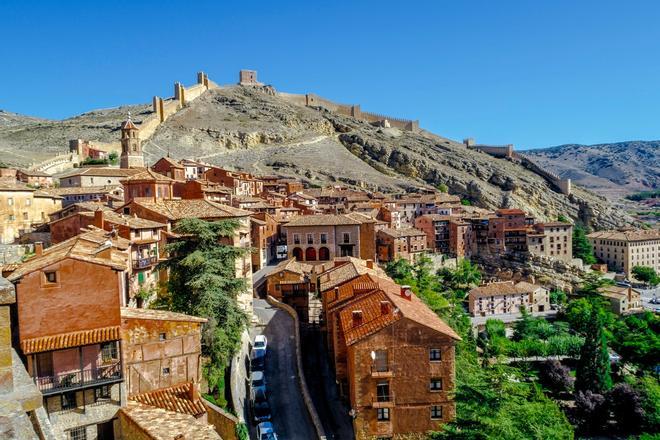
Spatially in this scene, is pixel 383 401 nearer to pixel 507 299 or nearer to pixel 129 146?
pixel 507 299

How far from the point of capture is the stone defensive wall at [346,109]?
156 metres

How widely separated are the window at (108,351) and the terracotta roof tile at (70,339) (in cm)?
41

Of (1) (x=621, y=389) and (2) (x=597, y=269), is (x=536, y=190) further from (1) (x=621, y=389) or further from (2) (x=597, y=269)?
(1) (x=621, y=389)

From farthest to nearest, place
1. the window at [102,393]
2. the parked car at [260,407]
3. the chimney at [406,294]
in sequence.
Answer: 1. the chimney at [406,294]
2. the parked car at [260,407]
3. the window at [102,393]

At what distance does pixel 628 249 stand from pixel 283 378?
3596 inches

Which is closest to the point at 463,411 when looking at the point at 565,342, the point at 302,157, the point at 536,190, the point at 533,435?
the point at 533,435

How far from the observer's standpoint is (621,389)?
146 ft

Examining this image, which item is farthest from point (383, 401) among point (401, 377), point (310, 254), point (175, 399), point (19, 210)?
point (19, 210)

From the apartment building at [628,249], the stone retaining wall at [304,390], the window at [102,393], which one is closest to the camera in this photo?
the window at [102,393]

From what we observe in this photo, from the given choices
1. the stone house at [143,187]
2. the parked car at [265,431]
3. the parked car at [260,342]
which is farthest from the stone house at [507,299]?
the parked car at [265,431]

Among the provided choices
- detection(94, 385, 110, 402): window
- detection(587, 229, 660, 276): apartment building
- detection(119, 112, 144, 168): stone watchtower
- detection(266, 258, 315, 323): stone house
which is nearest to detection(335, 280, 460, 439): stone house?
detection(94, 385, 110, 402): window

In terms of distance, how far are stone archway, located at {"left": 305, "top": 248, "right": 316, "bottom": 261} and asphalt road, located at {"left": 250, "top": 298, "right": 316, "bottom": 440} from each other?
15.6 meters

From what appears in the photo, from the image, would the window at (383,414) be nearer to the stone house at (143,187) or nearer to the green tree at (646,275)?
the stone house at (143,187)

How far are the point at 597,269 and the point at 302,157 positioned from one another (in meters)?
65.5
